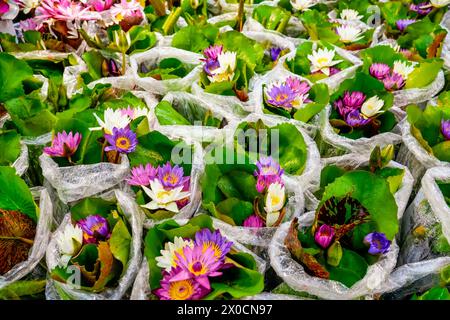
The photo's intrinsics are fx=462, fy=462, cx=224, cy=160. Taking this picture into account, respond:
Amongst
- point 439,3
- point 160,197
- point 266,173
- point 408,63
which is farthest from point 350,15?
point 160,197

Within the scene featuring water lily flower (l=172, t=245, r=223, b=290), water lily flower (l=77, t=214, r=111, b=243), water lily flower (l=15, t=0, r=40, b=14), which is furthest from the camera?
water lily flower (l=15, t=0, r=40, b=14)

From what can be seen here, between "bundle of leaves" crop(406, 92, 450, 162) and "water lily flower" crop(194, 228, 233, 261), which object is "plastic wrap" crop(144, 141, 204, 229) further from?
"bundle of leaves" crop(406, 92, 450, 162)

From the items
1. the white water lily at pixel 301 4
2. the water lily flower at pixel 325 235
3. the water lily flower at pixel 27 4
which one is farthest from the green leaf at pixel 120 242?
the white water lily at pixel 301 4

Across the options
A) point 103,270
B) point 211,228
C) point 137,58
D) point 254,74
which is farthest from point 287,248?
point 137,58

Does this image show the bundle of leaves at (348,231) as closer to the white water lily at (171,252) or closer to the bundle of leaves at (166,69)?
the white water lily at (171,252)

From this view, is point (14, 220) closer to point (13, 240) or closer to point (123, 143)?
point (13, 240)

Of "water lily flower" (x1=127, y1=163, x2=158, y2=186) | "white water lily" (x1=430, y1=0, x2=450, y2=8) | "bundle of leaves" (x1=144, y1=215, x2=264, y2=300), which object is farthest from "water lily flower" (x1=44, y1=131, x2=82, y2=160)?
"white water lily" (x1=430, y1=0, x2=450, y2=8)
